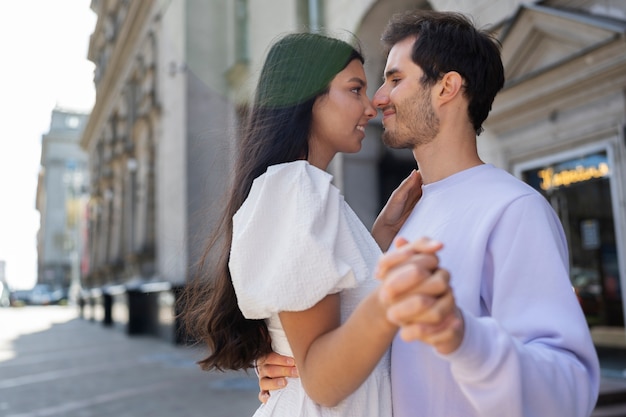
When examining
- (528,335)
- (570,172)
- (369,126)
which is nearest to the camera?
(528,335)

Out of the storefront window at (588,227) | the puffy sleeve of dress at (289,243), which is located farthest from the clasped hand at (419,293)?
the storefront window at (588,227)

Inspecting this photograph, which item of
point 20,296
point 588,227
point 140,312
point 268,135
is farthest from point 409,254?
point 20,296

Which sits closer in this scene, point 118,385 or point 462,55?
point 462,55

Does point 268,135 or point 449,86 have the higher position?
point 449,86

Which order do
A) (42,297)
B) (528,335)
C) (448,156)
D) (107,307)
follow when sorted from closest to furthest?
(528,335) → (448,156) → (107,307) → (42,297)

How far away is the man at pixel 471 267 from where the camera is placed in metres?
1.07

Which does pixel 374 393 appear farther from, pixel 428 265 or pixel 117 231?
pixel 117 231

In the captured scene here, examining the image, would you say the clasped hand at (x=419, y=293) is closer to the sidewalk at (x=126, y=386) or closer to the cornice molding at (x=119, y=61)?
the sidewalk at (x=126, y=386)

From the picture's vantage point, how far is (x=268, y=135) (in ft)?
5.66

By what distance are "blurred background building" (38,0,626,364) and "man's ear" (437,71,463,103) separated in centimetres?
56

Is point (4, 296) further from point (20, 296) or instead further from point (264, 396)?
point (264, 396)

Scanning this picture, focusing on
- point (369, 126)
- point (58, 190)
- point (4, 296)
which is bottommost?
point (4, 296)

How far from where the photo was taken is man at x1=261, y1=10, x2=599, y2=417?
1.07 metres

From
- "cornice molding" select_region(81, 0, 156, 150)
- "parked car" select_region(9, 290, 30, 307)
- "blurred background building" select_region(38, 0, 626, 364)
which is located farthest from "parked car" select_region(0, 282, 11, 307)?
"blurred background building" select_region(38, 0, 626, 364)
